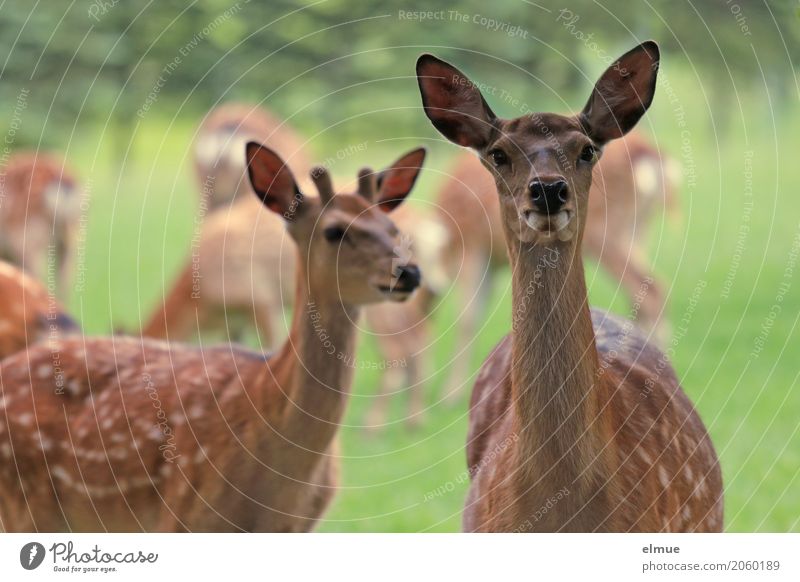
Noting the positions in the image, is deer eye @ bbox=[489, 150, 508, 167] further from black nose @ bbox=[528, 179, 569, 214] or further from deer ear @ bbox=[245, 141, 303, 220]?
deer ear @ bbox=[245, 141, 303, 220]

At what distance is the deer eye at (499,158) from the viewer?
134 inches

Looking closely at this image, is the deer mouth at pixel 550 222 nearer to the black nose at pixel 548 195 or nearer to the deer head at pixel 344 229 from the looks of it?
the black nose at pixel 548 195

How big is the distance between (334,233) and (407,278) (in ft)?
0.97

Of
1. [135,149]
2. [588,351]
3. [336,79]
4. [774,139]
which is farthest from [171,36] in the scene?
[588,351]

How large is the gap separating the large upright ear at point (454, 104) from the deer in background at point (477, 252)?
381 cm

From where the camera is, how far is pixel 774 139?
11789 mm

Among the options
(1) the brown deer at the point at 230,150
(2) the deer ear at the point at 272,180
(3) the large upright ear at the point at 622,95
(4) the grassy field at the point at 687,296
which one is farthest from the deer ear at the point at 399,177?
(1) the brown deer at the point at 230,150

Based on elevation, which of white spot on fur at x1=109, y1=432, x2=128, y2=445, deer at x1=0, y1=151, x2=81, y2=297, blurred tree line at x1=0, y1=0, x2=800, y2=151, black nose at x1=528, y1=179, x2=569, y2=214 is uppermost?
blurred tree line at x1=0, y1=0, x2=800, y2=151

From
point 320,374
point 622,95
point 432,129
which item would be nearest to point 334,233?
point 320,374

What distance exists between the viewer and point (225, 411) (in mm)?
4410

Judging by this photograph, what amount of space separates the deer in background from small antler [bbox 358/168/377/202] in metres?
3.01

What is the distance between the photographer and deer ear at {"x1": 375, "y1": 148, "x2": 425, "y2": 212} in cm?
441

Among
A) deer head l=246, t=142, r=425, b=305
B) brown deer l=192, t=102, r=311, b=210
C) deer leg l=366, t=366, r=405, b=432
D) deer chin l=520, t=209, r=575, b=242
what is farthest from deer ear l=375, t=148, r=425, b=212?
brown deer l=192, t=102, r=311, b=210

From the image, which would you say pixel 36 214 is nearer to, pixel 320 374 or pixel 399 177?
pixel 399 177
